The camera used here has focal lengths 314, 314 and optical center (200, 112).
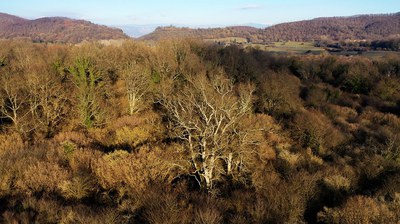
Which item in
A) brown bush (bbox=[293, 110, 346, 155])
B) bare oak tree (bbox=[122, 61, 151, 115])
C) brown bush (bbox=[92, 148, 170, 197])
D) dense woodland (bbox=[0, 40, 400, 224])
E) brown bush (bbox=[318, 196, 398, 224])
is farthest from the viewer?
bare oak tree (bbox=[122, 61, 151, 115])

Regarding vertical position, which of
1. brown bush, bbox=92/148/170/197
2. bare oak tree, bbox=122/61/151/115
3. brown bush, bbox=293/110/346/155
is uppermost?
bare oak tree, bbox=122/61/151/115

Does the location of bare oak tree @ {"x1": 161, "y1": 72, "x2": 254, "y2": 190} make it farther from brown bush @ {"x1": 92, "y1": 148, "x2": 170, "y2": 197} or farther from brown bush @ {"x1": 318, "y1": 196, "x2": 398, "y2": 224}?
brown bush @ {"x1": 318, "y1": 196, "x2": 398, "y2": 224}

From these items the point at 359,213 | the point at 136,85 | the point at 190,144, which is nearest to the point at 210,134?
the point at 190,144

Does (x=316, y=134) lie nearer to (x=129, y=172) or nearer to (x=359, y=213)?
(x=359, y=213)

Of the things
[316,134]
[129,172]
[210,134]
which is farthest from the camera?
[316,134]

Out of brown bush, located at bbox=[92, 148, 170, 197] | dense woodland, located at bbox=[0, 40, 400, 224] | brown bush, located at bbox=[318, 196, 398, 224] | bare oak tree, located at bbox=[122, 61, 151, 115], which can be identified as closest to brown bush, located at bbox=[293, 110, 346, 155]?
dense woodland, located at bbox=[0, 40, 400, 224]

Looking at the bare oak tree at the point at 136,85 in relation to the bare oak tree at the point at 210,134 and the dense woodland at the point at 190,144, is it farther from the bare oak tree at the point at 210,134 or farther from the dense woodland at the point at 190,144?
the bare oak tree at the point at 210,134

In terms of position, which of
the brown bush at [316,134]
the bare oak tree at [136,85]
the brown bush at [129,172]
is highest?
the bare oak tree at [136,85]

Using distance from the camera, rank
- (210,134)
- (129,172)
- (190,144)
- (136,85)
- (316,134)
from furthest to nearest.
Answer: (136,85), (316,134), (210,134), (129,172), (190,144)

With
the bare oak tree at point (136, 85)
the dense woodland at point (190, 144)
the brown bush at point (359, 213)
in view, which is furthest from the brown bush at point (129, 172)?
the bare oak tree at point (136, 85)
